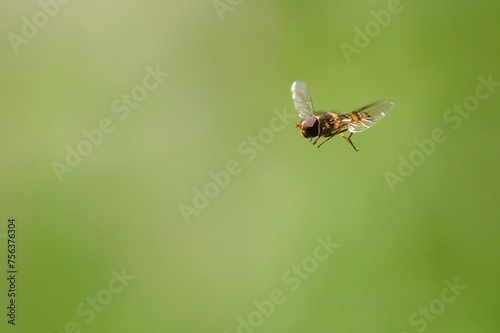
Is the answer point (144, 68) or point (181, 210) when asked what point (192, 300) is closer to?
point (181, 210)

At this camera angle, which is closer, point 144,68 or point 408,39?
point 408,39

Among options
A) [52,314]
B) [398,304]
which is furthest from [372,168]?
[52,314]

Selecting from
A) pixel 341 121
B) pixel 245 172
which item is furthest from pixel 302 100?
pixel 245 172

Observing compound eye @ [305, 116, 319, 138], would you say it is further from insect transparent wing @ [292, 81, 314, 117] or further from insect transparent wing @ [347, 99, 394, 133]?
insect transparent wing @ [292, 81, 314, 117]

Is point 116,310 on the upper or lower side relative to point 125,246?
lower

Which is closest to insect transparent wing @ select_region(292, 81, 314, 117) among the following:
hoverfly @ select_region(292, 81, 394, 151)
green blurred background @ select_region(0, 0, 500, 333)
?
hoverfly @ select_region(292, 81, 394, 151)
